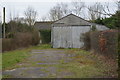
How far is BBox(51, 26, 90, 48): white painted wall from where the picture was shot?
26.2m

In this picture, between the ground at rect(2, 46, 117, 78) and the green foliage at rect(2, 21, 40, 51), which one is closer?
the ground at rect(2, 46, 117, 78)

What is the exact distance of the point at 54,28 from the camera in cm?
2680

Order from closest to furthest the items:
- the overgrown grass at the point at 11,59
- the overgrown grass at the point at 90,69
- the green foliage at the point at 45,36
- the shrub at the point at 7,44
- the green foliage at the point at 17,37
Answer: the overgrown grass at the point at 90,69 < the overgrown grass at the point at 11,59 < the shrub at the point at 7,44 < the green foliage at the point at 17,37 < the green foliage at the point at 45,36

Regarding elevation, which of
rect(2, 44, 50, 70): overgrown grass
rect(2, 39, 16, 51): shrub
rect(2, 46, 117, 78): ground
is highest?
rect(2, 39, 16, 51): shrub

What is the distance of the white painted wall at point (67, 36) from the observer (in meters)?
26.2

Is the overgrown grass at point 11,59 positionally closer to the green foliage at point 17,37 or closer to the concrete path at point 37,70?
the concrete path at point 37,70

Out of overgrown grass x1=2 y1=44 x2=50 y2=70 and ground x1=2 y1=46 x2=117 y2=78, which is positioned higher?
ground x1=2 y1=46 x2=117 y2=78

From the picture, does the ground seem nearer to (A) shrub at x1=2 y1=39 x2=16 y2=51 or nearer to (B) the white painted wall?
Result: (A) shrub at x1=2 y1=39 x2=16 y2=51

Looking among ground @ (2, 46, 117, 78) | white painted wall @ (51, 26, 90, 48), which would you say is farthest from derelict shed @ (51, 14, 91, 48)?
ground @ (2, 46, 117, 78)

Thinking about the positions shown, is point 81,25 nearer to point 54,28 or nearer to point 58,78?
point 54,28

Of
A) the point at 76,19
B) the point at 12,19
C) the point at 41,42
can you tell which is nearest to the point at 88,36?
the point at 76,19

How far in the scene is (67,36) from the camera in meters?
26.5

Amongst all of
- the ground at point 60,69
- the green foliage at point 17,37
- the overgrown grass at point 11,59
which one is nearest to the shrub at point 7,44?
the green foliage at point 17,37

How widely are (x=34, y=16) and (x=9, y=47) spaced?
28090 mm
